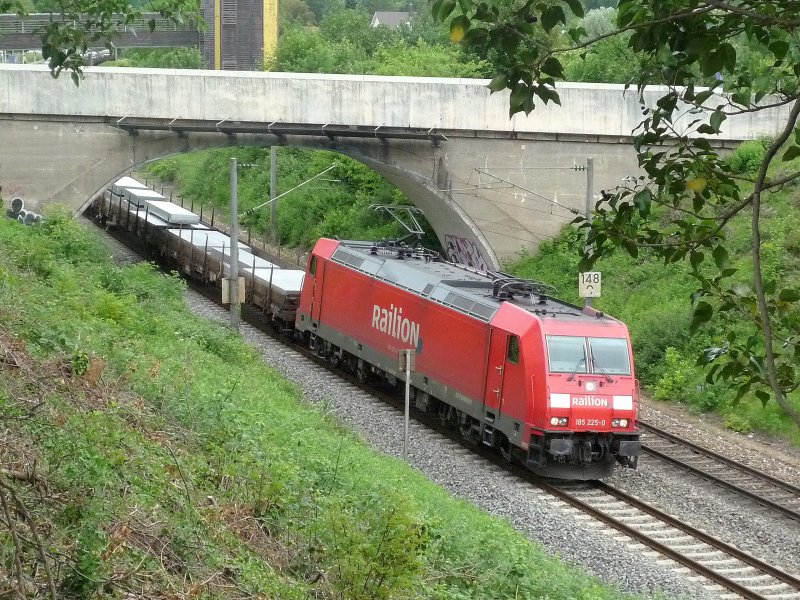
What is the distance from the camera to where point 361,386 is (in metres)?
25.0

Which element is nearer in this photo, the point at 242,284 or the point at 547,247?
the point at 242,284

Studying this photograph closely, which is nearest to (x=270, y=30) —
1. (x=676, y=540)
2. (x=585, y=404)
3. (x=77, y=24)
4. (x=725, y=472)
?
(x=725, y=472)

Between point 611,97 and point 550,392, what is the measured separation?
56.3ft

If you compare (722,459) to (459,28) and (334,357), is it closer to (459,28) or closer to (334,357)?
(334,357)

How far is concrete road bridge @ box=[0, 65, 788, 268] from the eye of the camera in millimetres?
30188

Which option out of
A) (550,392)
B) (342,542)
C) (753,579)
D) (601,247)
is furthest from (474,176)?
(601,247)

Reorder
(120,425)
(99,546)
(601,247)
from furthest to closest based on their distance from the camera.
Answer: (120,425) → (99,546) → (601,247)

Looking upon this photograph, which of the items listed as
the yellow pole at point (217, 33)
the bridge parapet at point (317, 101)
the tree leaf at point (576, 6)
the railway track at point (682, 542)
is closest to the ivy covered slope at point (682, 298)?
the bridge parapet at point (317, 101)

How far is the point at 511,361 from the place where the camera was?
1809 cm

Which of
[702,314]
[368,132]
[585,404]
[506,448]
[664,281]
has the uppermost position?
[702,314]

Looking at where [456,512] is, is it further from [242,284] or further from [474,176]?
[474,176]

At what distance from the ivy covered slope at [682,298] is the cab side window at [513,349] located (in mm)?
4966

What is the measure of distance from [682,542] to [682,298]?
1340 centimetres

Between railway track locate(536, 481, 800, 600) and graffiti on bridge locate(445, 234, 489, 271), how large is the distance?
16.0 metres
